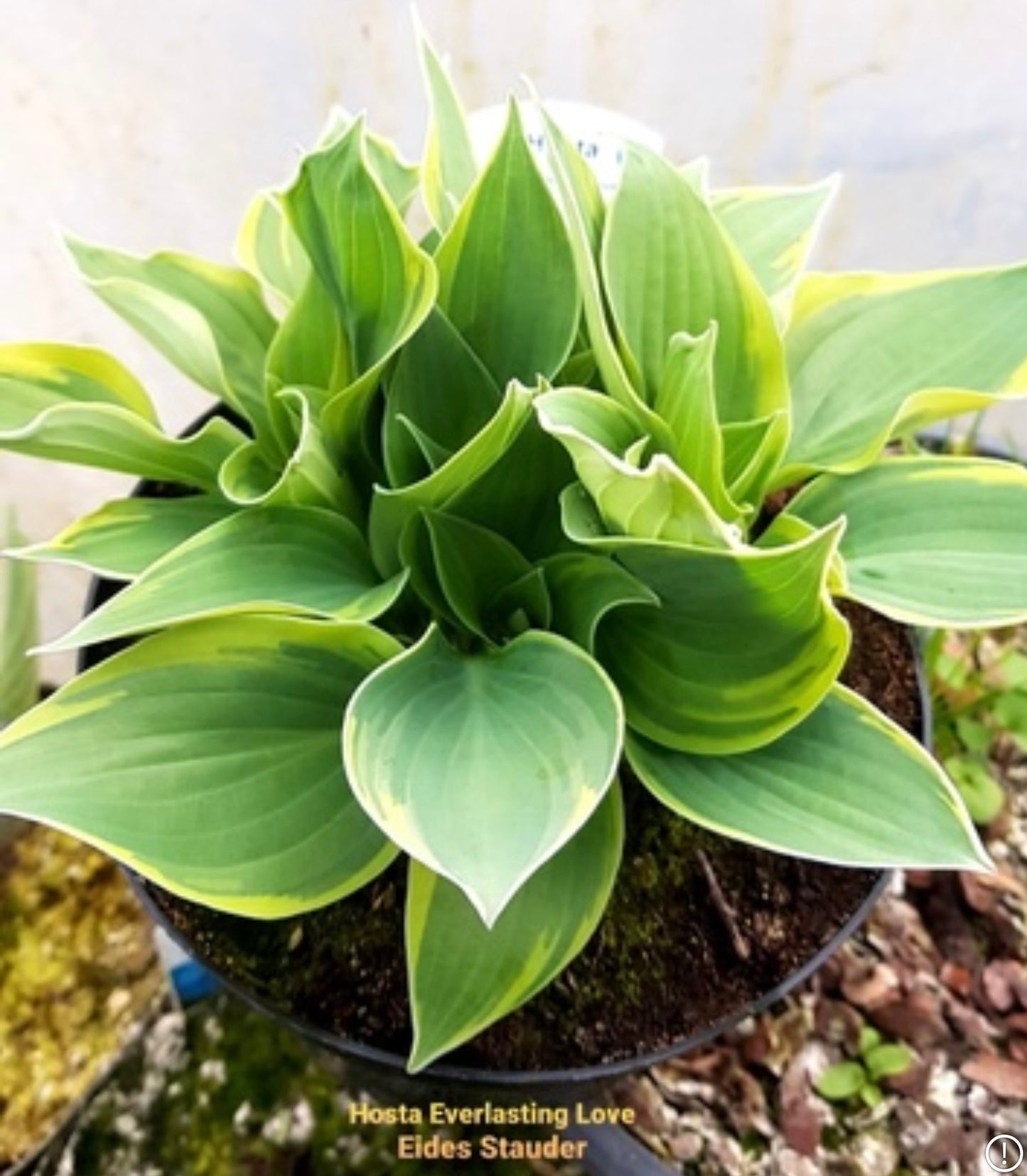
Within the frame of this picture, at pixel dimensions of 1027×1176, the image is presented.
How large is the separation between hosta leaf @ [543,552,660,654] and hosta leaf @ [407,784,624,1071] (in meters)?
0.07

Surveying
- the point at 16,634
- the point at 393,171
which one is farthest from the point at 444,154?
the point at 16,634

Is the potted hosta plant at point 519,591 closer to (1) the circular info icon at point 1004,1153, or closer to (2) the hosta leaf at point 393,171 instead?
(2) the hosta leaf at point 393,171

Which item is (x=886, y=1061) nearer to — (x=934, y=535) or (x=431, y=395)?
(x=934, y=535)

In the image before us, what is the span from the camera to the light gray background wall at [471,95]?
840 millimetres

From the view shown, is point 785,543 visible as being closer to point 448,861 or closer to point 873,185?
point 448,861

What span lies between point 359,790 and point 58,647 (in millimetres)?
118

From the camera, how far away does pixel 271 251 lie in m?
0.65

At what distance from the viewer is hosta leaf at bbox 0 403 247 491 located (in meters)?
0.51

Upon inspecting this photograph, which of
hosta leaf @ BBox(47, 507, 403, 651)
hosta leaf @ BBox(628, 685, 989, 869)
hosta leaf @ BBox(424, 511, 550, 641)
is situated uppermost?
hosta leaf @ BBox(47, 507, 403, 651)

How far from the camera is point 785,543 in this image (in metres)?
0.55

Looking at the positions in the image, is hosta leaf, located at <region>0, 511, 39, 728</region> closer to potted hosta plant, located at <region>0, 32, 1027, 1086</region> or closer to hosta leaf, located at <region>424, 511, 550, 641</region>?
potted hosta plant, located at <region>0, 32, 1027, 1086</region>

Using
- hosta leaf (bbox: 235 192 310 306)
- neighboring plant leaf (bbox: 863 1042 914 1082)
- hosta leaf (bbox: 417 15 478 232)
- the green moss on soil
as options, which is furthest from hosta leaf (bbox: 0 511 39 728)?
neighboring plant leaf (bbox: 863 1042 914 1082)

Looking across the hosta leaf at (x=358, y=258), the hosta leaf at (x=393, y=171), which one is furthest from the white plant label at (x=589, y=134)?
the hosta leaf at (x=358, y=258)

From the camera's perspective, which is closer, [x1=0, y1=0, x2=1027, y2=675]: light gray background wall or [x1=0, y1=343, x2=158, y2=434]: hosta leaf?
[x1=0, y1=343, x2=158, y2=434]: hosta leaf
